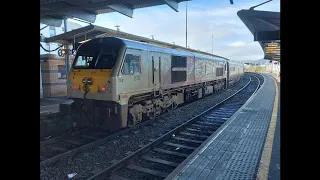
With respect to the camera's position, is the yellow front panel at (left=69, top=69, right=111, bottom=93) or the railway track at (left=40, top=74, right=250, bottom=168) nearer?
the railway track at (left=40, top=74, right=250, bottom=168)

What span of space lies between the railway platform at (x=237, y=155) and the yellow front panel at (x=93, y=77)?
367cm

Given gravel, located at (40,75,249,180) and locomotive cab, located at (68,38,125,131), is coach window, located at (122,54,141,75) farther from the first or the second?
gravel, located at (40,75,249,180)

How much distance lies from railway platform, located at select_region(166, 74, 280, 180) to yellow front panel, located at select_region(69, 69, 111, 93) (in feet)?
12.0

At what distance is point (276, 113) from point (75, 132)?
773 cm

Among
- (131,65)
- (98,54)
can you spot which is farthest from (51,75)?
(131,65)

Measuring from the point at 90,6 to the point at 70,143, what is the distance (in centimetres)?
449

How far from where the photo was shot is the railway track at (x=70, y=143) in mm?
6059

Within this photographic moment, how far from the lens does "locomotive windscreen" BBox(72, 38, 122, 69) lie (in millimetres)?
8086

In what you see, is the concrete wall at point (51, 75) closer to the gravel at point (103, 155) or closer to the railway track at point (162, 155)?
the gravel at point (103, 155)

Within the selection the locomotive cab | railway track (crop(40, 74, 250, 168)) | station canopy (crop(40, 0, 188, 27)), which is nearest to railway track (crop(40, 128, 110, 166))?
railway track (crop(40, 74, 250, 168))
